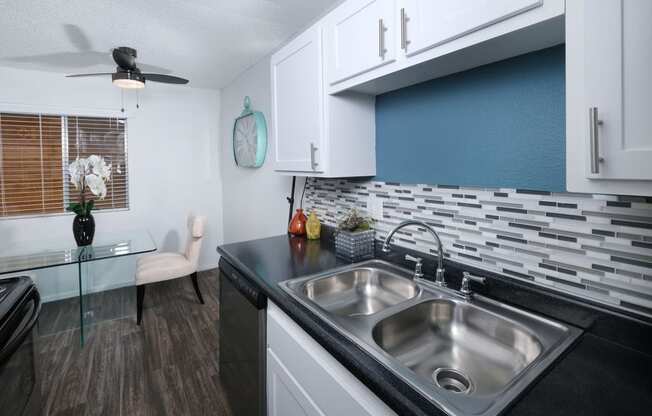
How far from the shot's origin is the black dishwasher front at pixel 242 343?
1.31 m

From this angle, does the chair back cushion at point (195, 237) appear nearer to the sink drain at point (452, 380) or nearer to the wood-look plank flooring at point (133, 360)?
the wood-look plank flooring at point (133, 360)

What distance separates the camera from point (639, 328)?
0.81 m

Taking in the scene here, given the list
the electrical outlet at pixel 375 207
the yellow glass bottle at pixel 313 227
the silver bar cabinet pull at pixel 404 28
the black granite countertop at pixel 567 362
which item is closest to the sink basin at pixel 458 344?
the black granite countertop at pixel 567 362

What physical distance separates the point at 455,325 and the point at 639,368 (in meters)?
0.46

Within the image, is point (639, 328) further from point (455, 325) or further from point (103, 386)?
point (103, 386)

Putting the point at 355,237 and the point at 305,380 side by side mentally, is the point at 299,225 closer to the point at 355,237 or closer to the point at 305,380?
the point at 355,237

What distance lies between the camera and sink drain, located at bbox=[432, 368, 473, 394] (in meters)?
0.91

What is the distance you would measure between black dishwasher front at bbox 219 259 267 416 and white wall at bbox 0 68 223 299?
2377 millimetres

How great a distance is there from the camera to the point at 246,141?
10.1ft

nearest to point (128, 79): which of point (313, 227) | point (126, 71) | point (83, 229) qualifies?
point (126, 71)

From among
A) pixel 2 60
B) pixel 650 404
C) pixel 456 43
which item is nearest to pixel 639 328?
pixel 650 404

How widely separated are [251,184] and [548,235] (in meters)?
2.61

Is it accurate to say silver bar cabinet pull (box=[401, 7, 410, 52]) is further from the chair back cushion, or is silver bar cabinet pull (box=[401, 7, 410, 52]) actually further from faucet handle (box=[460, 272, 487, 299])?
the chair back cushion

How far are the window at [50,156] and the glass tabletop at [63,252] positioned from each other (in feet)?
2.42
